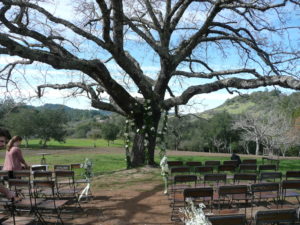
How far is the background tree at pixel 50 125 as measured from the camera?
159 feet

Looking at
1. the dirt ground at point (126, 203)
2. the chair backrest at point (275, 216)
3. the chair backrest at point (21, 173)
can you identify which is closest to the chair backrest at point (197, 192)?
the dirt ground at point (126, 203)

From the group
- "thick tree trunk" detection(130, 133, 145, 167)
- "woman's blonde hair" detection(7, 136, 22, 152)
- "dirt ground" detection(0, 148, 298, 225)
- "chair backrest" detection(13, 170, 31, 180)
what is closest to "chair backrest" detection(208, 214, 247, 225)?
"dirt ground" detection(0, 148, 298, 225)

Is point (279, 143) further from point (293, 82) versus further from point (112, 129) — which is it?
point (293, 82)

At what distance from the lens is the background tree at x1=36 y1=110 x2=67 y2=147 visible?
48500 millimetres

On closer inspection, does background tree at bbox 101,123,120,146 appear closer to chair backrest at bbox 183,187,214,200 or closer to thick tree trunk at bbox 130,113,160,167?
thick tree trunk at bbox 130,113,160,167

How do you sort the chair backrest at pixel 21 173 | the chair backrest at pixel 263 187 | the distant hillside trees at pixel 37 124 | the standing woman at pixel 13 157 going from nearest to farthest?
the chair backrest at pixel 263 187
the chair backrest at pixel 21 173
the standing woman at pixel 13 157
the distant hillside trees at pixel 37 124

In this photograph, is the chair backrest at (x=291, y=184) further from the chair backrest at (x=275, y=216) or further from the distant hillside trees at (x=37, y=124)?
the distant hillside trees at (x=37, y=124)

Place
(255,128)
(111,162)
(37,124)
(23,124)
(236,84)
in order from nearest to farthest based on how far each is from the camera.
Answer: (236,84)
(111,162)
(255,128)
(23,124)
(37,124)

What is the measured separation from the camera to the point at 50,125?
1939 inches

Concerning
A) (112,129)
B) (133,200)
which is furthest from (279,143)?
(133,200)

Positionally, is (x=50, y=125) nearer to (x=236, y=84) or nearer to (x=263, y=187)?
(x=236, y=84)

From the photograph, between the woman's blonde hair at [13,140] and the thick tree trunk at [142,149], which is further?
the thick tree trunk at [142,149]

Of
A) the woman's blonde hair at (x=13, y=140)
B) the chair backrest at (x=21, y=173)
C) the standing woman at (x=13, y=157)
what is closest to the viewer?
the chair backrest at (x=21, y=173)

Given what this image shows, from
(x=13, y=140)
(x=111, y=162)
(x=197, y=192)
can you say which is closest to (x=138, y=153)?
(x=111, y=162)
